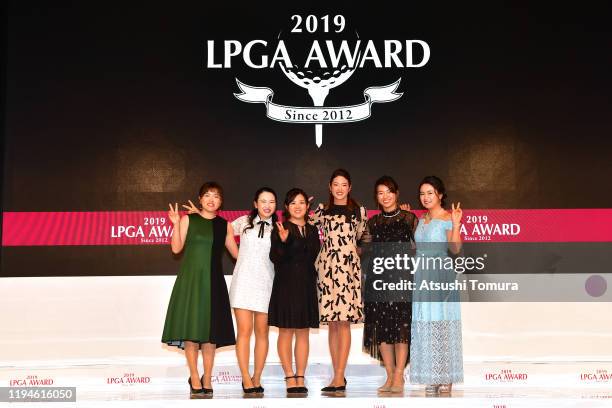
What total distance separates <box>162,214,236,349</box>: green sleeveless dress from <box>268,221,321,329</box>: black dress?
1.12 ft

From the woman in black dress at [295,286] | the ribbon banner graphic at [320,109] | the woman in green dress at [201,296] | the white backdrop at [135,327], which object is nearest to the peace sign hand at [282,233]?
the woman in black dress at [295,286]

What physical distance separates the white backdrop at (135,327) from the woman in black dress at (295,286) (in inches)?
38.0

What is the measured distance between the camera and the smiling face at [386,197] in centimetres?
445

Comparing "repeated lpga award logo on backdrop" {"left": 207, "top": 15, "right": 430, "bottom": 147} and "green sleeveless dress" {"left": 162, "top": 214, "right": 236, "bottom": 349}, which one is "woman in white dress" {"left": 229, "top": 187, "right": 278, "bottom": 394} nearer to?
"green sleeveless dress" {"left": 162, "top": 214, "right": 236, "bottom": 349}

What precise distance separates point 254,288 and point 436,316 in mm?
1211

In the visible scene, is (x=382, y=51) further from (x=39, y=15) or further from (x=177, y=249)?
(x=39, y=15)

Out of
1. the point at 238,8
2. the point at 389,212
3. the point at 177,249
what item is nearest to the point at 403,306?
the point at 389,212

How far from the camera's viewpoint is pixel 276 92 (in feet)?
18.1

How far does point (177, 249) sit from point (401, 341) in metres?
1.63

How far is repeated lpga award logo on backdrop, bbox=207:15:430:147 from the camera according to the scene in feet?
18.0

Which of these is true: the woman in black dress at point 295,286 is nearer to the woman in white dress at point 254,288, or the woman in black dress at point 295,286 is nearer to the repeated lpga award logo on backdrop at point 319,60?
the woman in white dress at point 254,288

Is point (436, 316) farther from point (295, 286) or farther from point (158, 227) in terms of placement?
point (158, 227)

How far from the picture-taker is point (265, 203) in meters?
4.57

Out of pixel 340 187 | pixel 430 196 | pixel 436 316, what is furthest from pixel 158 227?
pixel 436 316
